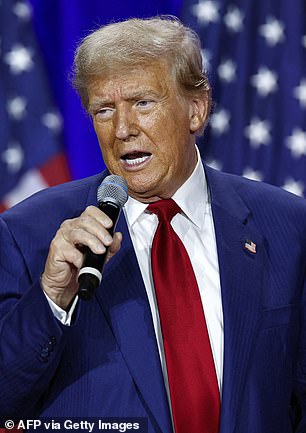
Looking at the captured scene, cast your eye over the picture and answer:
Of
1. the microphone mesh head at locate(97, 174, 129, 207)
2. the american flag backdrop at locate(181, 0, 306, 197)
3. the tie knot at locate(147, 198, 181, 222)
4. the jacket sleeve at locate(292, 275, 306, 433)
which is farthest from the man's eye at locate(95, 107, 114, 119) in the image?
the american flag backdrop at locate(181, 0, 306, 197)

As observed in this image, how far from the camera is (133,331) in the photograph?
1686 millimetres

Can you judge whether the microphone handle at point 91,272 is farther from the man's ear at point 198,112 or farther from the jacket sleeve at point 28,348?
the man's ear at point 198,112

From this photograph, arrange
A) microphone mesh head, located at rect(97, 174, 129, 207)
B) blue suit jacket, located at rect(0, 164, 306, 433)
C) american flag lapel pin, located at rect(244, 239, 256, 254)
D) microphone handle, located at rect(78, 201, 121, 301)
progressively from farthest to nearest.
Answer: american flag lapel pin, located at rect(244, 239, 256, 254) < blue suit jacket, located at rect(0, 164, 306, 433) < microphone mesh head, located at rect(97, 174, 129, 207) < microphone handle, located at rect(78, 201, 121, 301)

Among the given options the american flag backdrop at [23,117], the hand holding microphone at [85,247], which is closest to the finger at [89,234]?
the hand holding microphone at [85,247]

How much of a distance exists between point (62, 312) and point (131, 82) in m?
0.59

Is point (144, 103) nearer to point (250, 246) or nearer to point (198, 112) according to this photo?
point (198, 112)

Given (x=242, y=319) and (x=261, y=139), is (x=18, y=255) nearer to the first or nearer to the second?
(x=242, y=319)

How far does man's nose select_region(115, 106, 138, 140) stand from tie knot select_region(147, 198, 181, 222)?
0.63 ft

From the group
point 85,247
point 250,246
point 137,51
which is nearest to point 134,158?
point 137,51

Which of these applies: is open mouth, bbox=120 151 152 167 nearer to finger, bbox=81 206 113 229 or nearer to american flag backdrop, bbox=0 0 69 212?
finger, bbox=81 206 113 229

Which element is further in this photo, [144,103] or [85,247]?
[144,103]

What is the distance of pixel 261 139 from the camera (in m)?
2.96

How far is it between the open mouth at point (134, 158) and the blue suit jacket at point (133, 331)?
0.14m

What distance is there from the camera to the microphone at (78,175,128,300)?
1.28 meters
